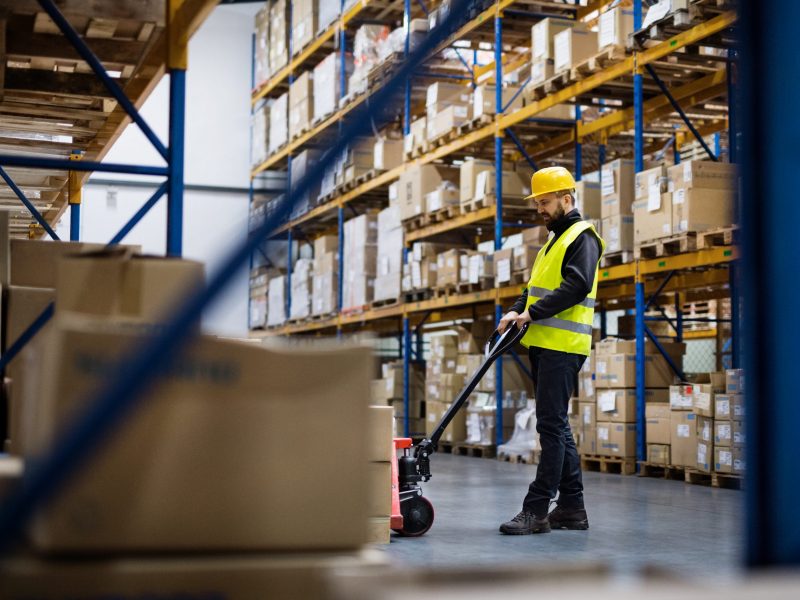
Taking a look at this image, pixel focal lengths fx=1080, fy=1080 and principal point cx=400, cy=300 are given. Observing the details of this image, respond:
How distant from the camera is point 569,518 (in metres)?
5.86

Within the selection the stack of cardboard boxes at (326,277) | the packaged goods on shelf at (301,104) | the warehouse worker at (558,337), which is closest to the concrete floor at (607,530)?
the warehouse worker at (558,337)

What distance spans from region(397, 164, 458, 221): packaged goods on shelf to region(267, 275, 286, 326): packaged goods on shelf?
537 cm

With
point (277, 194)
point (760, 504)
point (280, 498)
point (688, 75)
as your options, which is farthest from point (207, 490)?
point (688, 75)

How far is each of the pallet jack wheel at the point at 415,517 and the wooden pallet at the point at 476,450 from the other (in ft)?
21.5

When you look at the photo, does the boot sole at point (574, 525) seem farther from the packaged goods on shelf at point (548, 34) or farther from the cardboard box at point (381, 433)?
the packaged goods on shelf at point (548, 34)

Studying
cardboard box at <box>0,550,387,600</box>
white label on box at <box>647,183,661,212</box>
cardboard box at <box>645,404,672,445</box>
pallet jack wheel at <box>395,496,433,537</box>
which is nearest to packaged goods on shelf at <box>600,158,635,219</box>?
white label on box at <box>647,183,661,212</box>

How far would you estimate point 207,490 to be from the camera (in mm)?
2092

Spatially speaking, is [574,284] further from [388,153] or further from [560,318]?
[388,153]

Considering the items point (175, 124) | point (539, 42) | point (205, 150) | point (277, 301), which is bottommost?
point (175, 124)

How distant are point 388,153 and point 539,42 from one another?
4.16 metres

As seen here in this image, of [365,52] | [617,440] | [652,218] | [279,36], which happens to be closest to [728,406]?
[617,440]

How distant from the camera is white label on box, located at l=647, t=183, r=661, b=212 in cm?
912

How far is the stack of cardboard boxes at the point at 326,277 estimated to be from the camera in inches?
644

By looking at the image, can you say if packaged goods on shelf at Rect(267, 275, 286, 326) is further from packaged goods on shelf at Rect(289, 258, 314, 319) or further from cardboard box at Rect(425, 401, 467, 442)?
cardboard box at Rect(425, 401, 467, 442)
